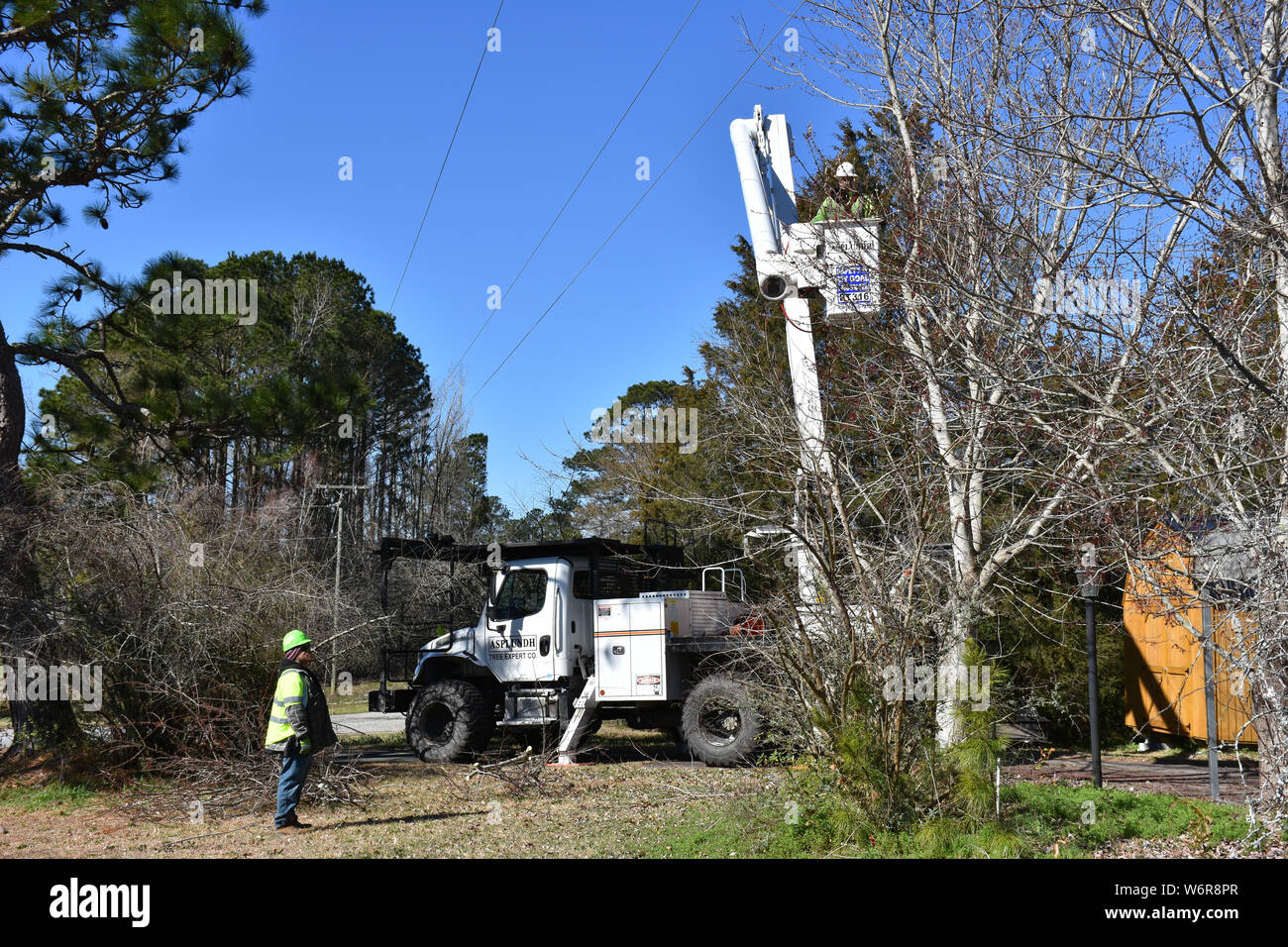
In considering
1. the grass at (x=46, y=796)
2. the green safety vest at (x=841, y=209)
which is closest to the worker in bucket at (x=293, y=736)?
the grass at (x=46, y=796)

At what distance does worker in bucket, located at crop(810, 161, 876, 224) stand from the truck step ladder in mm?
6404

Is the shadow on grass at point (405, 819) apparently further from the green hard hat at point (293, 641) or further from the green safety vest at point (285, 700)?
the green hard hat at point (293, 641)

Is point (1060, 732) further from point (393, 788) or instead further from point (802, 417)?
point (393, 788)

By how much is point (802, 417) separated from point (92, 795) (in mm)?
7917

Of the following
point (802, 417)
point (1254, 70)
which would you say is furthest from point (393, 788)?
point (1254, 70)

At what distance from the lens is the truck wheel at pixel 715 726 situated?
11672 mm

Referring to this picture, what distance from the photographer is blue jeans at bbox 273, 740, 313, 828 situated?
28.4 feet

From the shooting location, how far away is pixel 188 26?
35.9 feet

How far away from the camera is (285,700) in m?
8.70

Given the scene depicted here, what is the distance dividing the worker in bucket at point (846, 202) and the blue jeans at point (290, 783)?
6.15m

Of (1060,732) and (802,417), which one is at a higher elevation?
(802,417)

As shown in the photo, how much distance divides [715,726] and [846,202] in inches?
249

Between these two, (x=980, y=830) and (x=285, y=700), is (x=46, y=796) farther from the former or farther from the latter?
(x=980, y=830)

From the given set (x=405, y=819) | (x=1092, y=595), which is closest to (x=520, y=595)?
(x=405, y=819)
